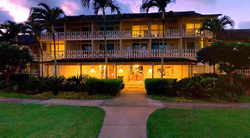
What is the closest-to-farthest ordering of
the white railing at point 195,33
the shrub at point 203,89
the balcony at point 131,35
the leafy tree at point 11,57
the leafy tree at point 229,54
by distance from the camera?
the shrub at point 203,89, the leafy tree at point 229,54, the leafy tree at point 11,57, the white railing at point 195,33, the balcony at point 131,35

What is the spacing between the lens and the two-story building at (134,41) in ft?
47.0

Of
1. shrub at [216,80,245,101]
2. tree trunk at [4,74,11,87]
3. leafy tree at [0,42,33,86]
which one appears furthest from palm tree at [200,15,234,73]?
tree trunk at [4,74,11,87]

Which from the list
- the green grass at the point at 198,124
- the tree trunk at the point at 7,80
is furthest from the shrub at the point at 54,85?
the green grass at the point at 198,124

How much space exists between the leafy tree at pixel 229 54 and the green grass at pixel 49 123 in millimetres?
9236

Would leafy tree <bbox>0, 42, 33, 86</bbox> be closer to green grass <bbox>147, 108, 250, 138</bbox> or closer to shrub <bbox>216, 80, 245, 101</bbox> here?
green grass <bbox>147, 108, 250, 138</bbox>

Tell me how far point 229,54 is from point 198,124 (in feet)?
24.0

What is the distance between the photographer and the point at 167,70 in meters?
16.3

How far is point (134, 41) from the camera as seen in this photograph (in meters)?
15.9

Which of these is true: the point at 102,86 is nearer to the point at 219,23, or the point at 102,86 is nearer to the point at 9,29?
the point at 219,23

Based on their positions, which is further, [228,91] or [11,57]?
[11,57]

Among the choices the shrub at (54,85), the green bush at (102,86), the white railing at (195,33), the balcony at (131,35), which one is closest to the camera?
the green bush at (102,86)

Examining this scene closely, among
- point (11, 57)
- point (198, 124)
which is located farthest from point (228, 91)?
point (11, 57)

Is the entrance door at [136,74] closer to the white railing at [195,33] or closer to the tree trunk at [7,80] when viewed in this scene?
the white railing at [195,33]

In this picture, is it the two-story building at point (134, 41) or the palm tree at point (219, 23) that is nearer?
the palm tree at point (219, 23)
